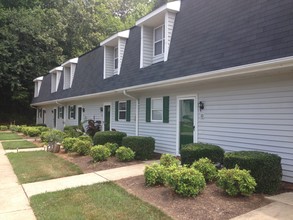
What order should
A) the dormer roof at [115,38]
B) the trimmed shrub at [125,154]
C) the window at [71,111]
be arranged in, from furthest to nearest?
the window at [71,111] < the dormer roof at [115,38] < the trimmed shrub at [125,154]

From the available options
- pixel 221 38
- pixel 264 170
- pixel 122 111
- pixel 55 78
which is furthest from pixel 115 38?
pixel 55 78

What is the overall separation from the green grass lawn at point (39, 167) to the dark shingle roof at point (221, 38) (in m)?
4.16

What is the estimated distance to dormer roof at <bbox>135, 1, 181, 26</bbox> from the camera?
10391 millimetres

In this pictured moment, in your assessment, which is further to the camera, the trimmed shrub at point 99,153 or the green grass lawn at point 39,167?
the trimmed shrub at point 99,153

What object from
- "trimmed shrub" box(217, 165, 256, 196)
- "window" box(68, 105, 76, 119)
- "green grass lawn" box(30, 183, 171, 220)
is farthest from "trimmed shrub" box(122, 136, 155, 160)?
"window" box(68, 105, 76, 119)

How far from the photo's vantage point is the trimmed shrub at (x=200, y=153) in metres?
7.07

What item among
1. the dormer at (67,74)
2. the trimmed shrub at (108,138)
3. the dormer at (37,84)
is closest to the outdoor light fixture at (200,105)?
the trimmed shrub at (108,138)

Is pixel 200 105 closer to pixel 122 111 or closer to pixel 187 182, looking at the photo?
pixel 187 182

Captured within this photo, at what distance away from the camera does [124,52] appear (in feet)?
46.2

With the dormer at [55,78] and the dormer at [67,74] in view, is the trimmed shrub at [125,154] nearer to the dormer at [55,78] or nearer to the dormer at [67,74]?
the dormer at [67,74]

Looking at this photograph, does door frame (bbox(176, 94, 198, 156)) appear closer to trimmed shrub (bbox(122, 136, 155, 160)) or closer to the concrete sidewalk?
trimmed shrub (bbox(122, 136, 155, 160))

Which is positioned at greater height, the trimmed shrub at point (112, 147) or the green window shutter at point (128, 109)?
the green window shutter at point (128, 109)

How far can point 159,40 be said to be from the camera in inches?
465

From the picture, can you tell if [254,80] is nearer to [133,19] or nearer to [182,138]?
[182,138]
